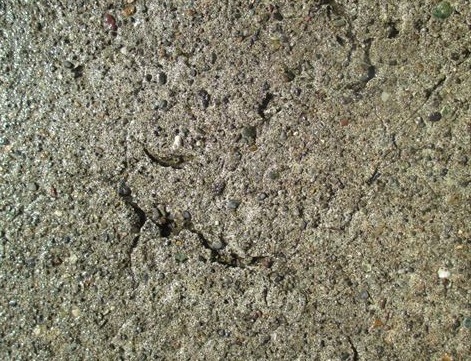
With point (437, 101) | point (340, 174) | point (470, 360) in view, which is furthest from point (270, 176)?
point (470, 360)

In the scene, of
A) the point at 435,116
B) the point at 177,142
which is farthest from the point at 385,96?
the point at 177,142

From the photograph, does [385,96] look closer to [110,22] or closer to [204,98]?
[204,98]

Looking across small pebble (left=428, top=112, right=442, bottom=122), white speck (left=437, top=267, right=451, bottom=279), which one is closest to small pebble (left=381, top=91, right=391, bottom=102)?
small pebble (left=428, top=112, right=442, bottom=122)

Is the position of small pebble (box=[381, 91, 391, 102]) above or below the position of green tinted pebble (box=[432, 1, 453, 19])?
below

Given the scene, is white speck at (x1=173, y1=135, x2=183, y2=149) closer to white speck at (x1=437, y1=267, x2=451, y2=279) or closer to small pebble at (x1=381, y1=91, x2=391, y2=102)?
small pebble at (x1=381, y1=91, x2=391, y2=102)

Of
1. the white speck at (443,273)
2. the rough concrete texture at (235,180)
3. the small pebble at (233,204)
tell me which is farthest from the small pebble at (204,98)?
the white speck at (443,273)
